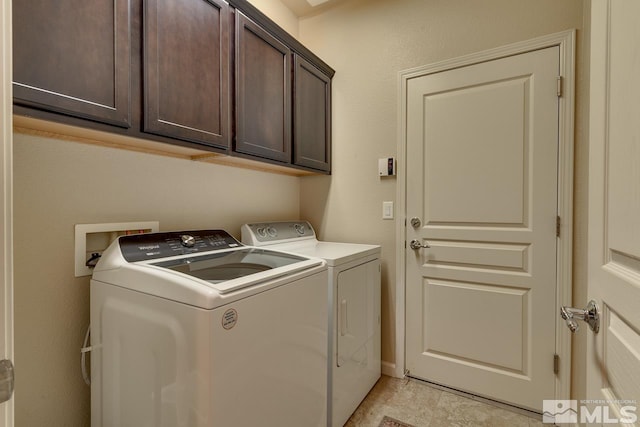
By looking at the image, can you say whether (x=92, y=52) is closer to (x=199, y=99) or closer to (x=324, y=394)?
(x=199, y=99)

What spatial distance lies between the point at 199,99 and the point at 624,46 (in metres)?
1.36

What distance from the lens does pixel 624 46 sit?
58 cm

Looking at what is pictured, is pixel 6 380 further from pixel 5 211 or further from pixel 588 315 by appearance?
pixel 588 315

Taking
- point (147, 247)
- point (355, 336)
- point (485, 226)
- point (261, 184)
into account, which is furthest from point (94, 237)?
point (485, 226)

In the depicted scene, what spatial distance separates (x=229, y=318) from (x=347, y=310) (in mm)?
876

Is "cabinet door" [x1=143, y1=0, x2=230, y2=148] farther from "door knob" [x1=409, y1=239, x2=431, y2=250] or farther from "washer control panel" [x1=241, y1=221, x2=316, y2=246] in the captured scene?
"door knob" [x1=409, y1=239, x2=431, y2=250]

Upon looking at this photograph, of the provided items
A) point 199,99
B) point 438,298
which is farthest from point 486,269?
point 199,99

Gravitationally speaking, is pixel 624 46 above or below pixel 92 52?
below

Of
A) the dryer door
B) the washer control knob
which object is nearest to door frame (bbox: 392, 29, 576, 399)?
the dryer door

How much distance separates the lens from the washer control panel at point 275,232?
A: 1.81 metres

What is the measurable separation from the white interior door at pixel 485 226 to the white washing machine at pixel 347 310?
1.05ft

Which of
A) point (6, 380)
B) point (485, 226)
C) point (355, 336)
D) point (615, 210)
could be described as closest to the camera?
point (6, 380)

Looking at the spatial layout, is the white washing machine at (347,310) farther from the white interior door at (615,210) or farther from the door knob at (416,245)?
the white interior door at (615,210)

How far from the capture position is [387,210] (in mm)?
2141
